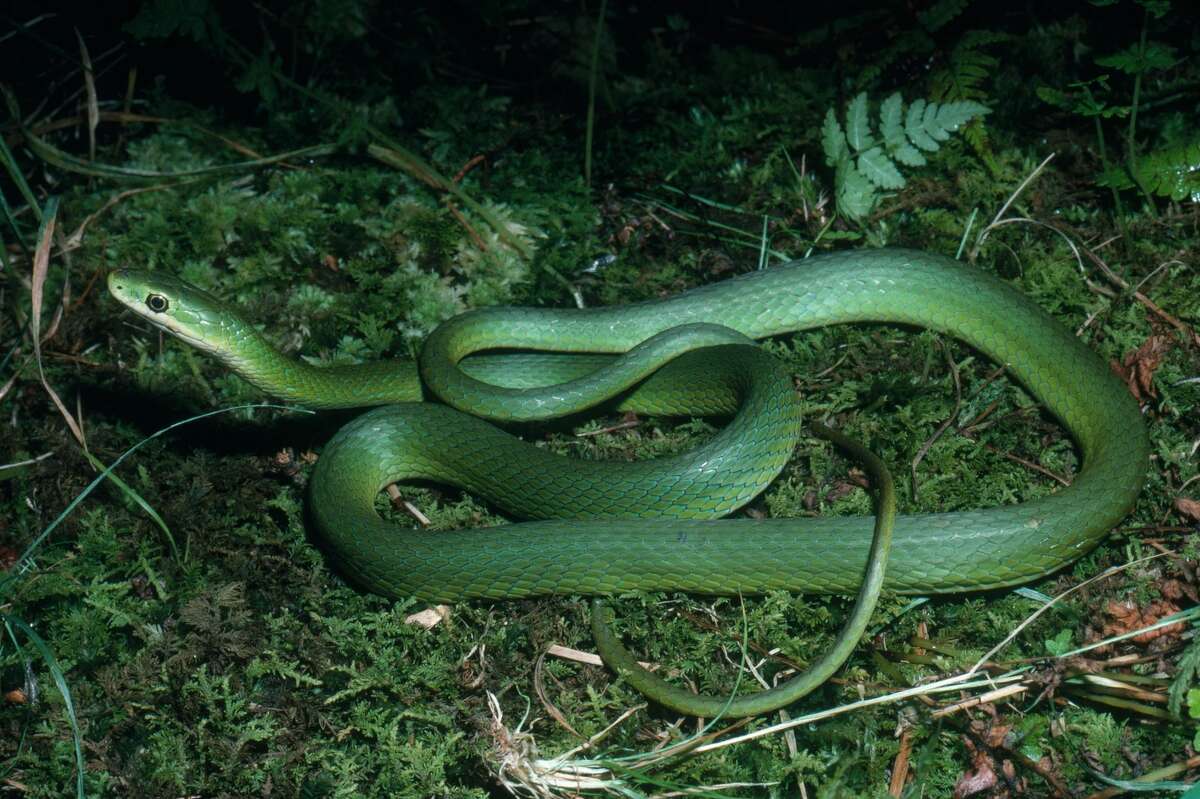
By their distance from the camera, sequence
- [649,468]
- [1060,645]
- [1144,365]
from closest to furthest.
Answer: [1060,645] → [649,468] → [1144,365]

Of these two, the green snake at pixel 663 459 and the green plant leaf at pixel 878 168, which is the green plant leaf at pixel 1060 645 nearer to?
the green snake at pixel 663 459

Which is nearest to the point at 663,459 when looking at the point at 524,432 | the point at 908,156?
the point at 524,432

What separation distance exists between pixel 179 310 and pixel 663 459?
82.0 inches

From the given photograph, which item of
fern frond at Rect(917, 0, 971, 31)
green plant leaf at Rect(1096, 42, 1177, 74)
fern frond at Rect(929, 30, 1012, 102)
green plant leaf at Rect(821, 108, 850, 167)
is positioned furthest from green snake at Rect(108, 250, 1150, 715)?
fern frond at Rect(917, 0, 971, 31)

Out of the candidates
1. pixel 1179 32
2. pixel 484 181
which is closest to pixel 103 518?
pixel 484 181

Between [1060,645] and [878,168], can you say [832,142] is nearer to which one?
[878,168]

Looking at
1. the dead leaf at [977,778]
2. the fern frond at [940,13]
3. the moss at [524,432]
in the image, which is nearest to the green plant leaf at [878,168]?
the moss at [524,432]

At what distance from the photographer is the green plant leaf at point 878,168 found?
424cm

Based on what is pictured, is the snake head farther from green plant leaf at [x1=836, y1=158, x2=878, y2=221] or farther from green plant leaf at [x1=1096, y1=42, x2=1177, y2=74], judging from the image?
green plant leaf at [x1=1096, y1=42, x2=1177, y2=74]

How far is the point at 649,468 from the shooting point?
11.0 ft

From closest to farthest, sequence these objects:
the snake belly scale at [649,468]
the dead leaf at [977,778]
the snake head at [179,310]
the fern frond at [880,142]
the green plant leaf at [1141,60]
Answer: the dead leaf at [977,778]
the snake belly scale at [649,468]
the snake head at [179,310]
the green plant leaf at [1141,60]
the fern frond at [880,142]

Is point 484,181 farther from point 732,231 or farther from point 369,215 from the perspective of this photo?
point 732,231

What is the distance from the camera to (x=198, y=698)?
3.10 meters

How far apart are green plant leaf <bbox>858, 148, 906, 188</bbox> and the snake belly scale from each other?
447mm
